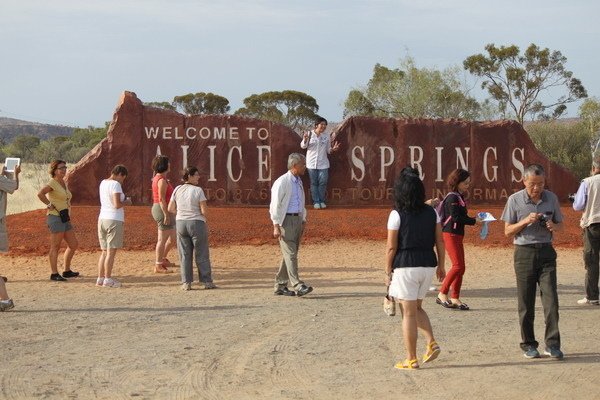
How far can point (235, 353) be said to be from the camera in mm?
8766

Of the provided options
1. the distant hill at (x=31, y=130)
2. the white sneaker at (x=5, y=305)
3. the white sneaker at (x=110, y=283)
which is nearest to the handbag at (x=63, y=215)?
the white sneaker at (x=110, y=283)

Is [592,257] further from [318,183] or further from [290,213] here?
[318,183]

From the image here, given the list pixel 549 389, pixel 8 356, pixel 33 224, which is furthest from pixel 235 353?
pixel 33 224

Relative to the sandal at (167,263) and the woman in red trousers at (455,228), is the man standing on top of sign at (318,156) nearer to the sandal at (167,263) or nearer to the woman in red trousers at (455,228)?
the sandal at (167,263)

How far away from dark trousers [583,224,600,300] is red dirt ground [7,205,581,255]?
6.62 meters

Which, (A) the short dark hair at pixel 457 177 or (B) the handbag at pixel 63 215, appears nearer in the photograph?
(A) the short dark hair at pixel 457 177

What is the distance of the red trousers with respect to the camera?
36.4 ft

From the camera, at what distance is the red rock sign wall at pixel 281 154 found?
20.2m

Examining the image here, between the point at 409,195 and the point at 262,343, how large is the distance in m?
2.20

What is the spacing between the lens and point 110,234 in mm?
12750

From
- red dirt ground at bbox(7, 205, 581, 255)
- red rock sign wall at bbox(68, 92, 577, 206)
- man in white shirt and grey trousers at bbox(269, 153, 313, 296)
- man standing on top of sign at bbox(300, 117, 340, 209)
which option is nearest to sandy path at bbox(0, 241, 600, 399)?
man in white shirt and grey trousers at bbox(269, 153, 313, 296)

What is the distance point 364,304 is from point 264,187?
9233 mm

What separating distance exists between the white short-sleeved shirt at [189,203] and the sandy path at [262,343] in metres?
0.96

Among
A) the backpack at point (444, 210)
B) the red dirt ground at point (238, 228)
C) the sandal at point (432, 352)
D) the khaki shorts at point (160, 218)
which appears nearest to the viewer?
the sandal at point (432, 352)
